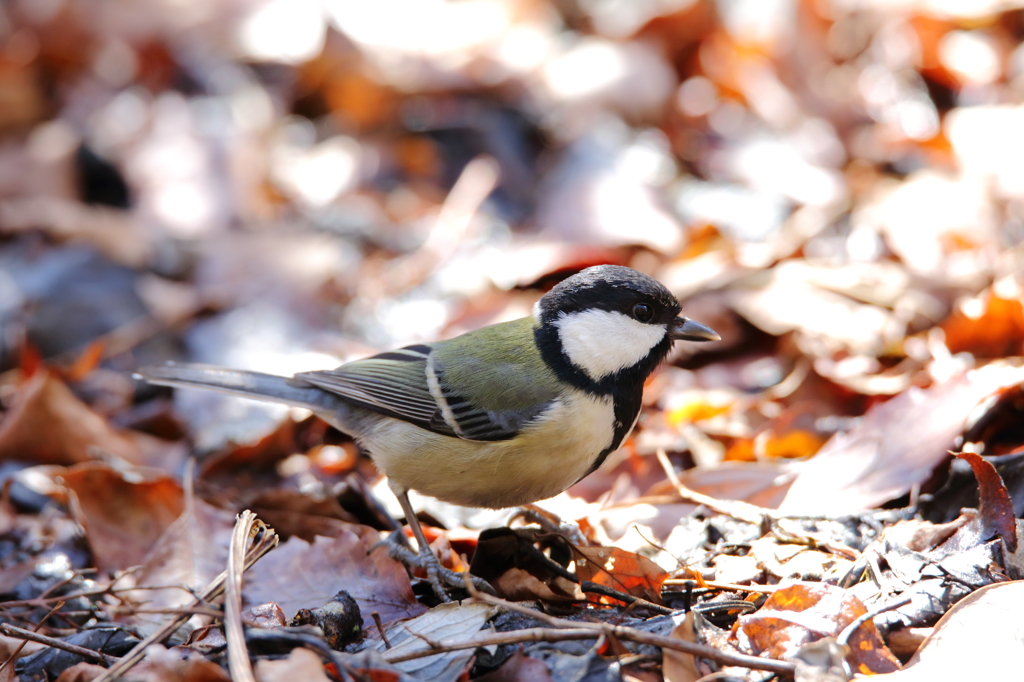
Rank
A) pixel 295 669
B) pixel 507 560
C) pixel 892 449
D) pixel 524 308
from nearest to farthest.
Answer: pixel 295 669 < pixel 507 560 < pixel 892 449 < pixel 524 308

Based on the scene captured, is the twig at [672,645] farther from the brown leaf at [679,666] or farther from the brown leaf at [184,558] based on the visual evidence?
the brown leaf at [184,558]

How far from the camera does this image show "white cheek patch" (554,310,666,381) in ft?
8.45

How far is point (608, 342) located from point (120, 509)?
158cm

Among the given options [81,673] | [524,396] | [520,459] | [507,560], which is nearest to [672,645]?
[507,560]

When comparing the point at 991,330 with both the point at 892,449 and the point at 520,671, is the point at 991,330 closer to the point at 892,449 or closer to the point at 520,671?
the point at 892,449

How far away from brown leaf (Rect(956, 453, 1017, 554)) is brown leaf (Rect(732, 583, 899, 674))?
402mm

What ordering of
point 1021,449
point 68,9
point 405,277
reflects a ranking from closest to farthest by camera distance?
point 1021,449
point 405,277
point 68,9

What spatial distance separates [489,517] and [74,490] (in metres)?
1.26

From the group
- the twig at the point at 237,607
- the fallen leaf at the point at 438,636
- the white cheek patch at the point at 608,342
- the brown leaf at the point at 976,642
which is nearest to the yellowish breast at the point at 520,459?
the white cheek patch at the point at 608,342

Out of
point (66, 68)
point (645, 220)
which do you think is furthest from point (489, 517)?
point (66, 68)

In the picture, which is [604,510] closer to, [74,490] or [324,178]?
[74,490]

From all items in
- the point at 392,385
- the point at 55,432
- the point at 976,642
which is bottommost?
the point at 55,432

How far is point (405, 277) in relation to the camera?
4461 mm

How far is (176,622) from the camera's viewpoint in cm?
190
